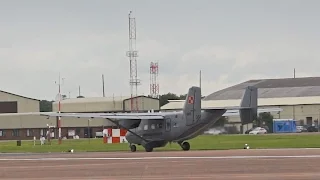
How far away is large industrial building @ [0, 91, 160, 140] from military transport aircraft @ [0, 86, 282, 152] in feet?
205

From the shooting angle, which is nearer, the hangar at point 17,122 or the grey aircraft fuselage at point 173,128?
the grey aircraft fuselage at point 173,128

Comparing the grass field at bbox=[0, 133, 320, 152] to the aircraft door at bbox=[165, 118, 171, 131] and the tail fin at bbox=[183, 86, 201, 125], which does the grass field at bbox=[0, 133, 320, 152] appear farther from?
the tail fin at bbox=[183, 86, 201, 125]

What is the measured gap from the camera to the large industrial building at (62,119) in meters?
121

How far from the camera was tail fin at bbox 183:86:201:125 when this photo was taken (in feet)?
172

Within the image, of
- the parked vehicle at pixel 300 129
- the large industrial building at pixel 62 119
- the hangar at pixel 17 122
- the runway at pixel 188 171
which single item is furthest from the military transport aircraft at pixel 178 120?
the hangar at pixel 17 122

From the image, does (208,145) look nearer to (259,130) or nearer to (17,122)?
(259,130)

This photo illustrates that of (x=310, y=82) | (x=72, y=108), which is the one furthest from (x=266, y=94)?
(x=72, y=108)

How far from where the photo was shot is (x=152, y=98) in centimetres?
13388

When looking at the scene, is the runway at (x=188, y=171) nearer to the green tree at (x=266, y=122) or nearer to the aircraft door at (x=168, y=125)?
the aircraft door at (x=168, y=125)

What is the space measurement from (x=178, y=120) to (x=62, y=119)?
71.3 metres

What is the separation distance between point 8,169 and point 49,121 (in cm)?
8931

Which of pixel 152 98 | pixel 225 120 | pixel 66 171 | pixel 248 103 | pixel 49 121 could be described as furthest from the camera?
pixel 152 98

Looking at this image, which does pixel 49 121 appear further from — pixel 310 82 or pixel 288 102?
pixel 310 82

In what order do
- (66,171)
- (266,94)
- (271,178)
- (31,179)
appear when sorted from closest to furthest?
1. (271,178)
2. (31,179)
3. (66,171)
4. (266,94)
